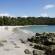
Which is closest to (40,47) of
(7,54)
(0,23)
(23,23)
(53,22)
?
(7,54)

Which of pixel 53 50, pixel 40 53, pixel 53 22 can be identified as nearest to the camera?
pixel 53 50

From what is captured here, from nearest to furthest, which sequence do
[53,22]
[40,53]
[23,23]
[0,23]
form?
[40,53] < [0,23] < [23,23] < [53,22]

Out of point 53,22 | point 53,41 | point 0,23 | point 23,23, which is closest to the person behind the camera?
point 53,41

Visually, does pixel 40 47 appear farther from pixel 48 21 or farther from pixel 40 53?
pixel 48 21

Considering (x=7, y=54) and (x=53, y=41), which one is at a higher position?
(x=53, y=41)

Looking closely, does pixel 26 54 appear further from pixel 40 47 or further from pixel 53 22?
pixel 53 22

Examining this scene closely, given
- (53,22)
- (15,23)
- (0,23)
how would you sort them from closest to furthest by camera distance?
(0,23), (15,23), (53,22)

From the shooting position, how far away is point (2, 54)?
45.8 feet

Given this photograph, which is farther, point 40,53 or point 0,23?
point 0,23

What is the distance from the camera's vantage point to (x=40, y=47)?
16562mm

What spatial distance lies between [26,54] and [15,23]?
11430cm

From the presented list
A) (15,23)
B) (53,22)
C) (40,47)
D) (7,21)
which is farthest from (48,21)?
(40,47)

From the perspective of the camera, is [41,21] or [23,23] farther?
[41,21]

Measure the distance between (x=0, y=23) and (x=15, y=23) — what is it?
959 inches
